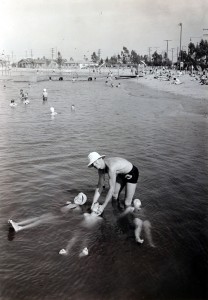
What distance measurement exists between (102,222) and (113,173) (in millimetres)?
1693

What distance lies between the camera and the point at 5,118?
27172 millimetres

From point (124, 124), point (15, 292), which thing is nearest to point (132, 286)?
point (15, 292)

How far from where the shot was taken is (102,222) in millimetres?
9188

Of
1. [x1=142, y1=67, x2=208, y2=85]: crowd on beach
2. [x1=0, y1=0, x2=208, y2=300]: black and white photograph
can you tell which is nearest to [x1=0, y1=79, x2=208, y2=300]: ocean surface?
[x1=0, y1=0, x2=208, y2=300]: black and white photograph

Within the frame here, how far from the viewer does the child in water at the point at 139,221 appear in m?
8.47

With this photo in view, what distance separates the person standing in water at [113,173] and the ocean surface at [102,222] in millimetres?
768

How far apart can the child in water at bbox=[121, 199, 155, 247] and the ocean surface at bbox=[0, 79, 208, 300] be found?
0.49 ft

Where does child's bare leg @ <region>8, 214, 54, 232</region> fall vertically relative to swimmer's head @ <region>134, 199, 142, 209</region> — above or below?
below

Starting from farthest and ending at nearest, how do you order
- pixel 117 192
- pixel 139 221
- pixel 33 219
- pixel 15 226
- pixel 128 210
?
pixel 117 192 → pixel 128 210 → pixel 33 219 → pixel 139 221 → pixel 15 226

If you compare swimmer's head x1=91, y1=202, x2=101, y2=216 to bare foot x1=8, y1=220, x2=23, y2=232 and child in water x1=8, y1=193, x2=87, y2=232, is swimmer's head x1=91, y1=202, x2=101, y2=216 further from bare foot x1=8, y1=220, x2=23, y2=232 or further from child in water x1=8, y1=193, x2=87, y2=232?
bare foot x1=8, y1=220, x2=23, y2=232

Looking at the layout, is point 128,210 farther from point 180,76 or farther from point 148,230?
point 180,76

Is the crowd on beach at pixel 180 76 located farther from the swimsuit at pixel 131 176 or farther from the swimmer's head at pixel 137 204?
the swimsuit at pixel 131 176

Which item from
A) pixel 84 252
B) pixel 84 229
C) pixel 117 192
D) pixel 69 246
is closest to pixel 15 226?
pixel 69 246

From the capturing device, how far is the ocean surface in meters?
6.82
